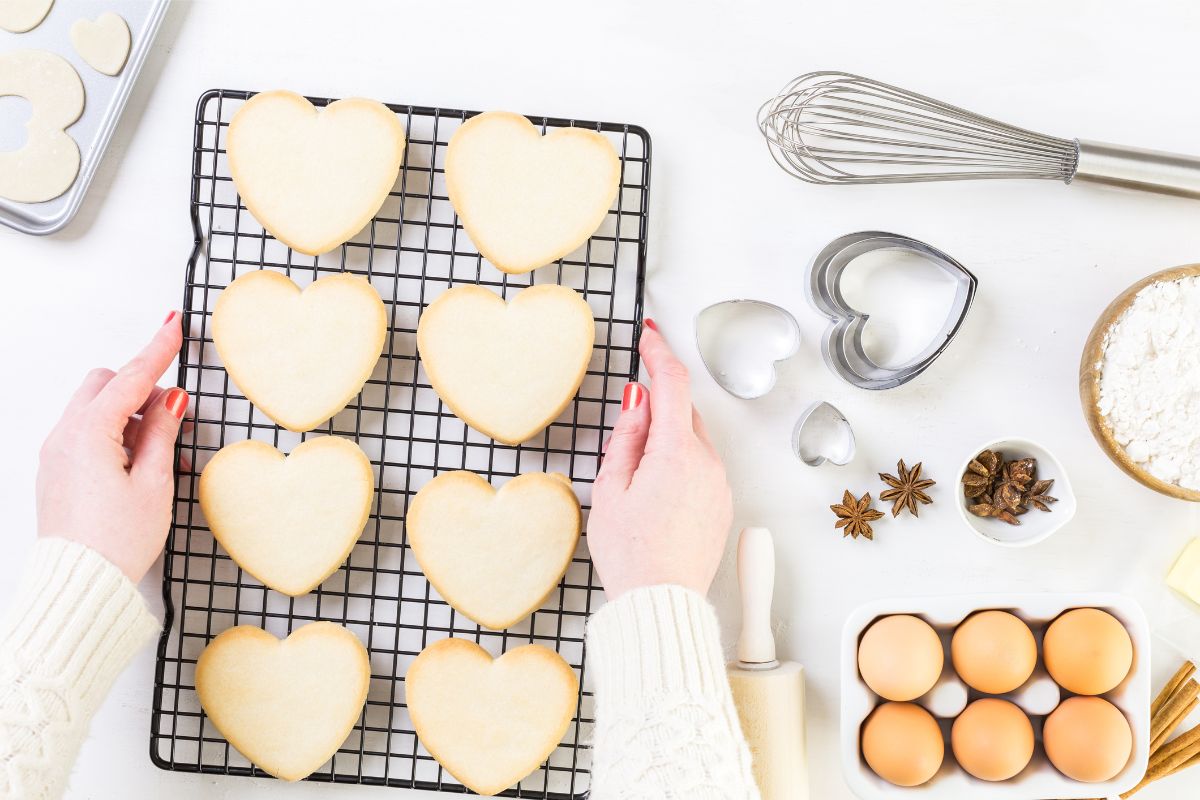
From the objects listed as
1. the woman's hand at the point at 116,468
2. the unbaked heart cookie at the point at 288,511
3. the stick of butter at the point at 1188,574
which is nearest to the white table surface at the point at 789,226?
the stick of butter at the point at 1188,574

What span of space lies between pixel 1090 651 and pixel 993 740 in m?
0.14

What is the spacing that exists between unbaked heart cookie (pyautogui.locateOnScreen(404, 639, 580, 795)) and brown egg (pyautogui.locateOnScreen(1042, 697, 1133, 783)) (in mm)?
528

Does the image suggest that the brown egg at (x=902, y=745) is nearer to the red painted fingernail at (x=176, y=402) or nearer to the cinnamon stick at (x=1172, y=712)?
the cinnamon stick at (x=1172, y=712)

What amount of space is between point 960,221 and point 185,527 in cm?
102

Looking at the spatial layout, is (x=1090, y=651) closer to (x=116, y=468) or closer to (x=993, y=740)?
(x=993, y=740)

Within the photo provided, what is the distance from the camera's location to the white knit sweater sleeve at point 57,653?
2.85 feet

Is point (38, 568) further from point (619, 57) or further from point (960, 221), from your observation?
point (960, 221)

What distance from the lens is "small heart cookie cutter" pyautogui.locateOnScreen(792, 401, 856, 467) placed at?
3.53 ft

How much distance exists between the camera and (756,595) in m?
1.03

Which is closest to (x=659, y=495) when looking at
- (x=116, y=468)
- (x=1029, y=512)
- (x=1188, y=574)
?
(x=1029, y=512)

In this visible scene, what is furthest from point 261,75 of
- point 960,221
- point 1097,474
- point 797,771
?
point 1097,474

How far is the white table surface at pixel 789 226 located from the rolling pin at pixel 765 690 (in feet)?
0.21

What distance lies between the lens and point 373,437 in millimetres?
1055

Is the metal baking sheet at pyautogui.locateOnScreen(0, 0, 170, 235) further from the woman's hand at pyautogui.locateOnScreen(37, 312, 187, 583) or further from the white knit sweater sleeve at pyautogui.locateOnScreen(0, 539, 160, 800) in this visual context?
the white knit sweater sleeve at pyautogui.locateOnScreen(0, 539, 160, 800)
